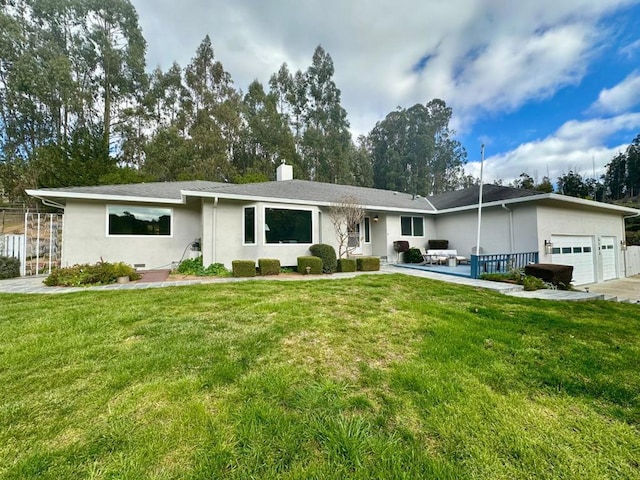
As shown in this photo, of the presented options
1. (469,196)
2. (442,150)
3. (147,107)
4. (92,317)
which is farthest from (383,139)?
(92,317)

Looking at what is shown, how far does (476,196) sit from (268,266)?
36.1ft

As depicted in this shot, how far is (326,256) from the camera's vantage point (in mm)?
10148

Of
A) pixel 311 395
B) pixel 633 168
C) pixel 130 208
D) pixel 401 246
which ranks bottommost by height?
pixel 311 395

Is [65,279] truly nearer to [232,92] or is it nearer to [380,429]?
[380,429]

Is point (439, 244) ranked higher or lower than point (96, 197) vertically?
lower

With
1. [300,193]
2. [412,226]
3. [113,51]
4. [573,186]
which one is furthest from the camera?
[573,186]

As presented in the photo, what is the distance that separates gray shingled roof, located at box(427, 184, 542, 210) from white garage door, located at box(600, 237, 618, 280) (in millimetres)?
5472

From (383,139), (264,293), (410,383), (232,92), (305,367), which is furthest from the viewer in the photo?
(383,139)

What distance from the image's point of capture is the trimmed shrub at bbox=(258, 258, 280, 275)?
9.37 m

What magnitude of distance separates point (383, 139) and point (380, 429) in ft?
123

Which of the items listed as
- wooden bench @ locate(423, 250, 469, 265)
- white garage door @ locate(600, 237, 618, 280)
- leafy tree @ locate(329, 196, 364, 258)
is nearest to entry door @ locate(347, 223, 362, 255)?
leafy tree @ locate(329, 196, 364, 258)

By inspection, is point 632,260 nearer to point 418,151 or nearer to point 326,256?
point 326,256

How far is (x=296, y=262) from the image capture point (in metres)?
10.6

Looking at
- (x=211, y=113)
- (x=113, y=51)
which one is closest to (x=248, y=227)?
(x=211, y=113)
